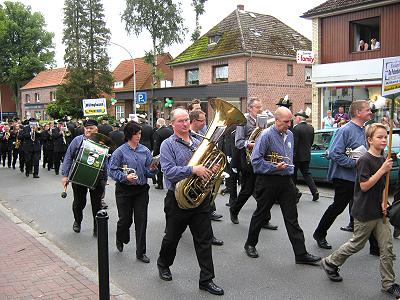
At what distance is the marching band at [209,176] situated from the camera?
4.81m

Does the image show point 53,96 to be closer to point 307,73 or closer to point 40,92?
point 40,92

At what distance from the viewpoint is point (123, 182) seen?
6.09m

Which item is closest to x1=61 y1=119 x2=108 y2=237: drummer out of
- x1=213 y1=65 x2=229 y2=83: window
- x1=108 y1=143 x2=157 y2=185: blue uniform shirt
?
x1=108 y1=143 x2=157 y2=185: blue uniform shirt

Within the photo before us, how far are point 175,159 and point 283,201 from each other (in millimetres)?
1613

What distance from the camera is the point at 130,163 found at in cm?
612

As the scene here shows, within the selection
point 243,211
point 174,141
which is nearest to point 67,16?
point 243,211

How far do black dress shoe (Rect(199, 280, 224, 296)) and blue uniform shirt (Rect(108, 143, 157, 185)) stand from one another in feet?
5.68

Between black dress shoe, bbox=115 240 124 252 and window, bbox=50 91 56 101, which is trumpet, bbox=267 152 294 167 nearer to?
black dress shoe, bbox=115 240 124 252

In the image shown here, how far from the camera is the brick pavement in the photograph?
4867mm

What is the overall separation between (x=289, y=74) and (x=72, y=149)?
2711 cm

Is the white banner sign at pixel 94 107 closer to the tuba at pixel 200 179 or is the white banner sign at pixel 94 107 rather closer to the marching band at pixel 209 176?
the marching band at pixel 209 176

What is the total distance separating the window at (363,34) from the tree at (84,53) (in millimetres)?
29965

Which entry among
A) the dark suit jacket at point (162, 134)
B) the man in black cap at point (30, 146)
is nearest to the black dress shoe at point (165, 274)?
the dark suit jacket at point (162, 134)

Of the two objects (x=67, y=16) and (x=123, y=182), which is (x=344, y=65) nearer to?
(x=123, y=182)
